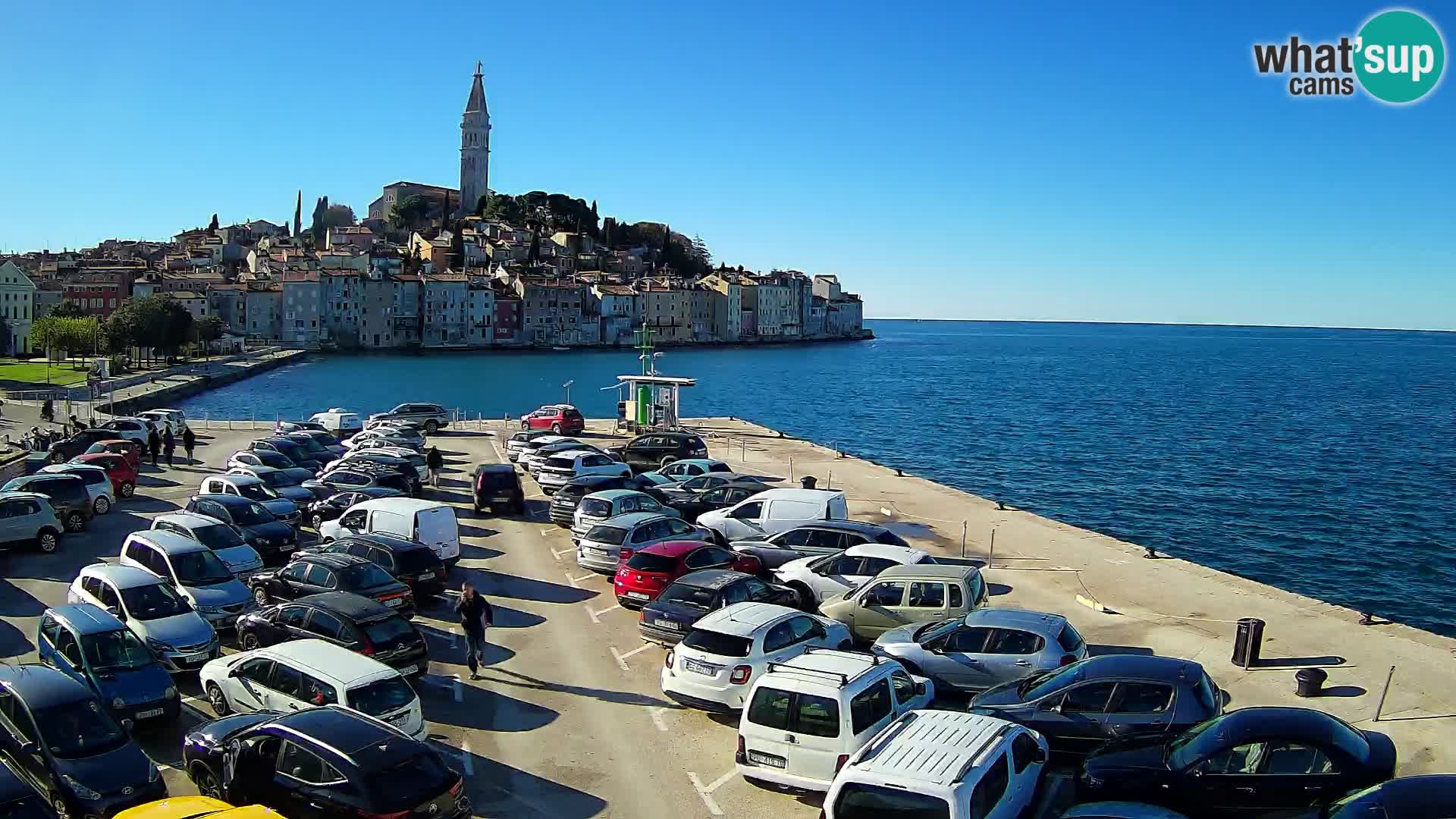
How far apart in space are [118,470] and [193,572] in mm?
12891

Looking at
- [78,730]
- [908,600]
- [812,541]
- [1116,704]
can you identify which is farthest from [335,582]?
[1116,704]

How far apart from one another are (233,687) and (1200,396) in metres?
100

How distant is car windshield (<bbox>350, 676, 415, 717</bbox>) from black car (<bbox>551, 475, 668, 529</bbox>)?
1201 centimetres

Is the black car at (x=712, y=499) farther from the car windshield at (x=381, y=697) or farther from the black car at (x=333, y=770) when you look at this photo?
the black car at (x=333, y=770)

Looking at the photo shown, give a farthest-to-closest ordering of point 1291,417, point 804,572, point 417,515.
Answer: point 1291,417
point 417,515
point 804,572

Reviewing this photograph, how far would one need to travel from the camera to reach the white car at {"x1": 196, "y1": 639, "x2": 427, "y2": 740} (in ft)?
34.1

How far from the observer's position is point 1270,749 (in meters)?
8.80

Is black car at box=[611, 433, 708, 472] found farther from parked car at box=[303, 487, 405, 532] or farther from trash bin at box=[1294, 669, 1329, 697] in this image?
trash bin at box=[1294, 669, 1329, 697]

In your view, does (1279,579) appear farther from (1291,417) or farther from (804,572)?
(1291,417)

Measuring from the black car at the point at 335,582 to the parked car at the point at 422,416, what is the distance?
84.9ft

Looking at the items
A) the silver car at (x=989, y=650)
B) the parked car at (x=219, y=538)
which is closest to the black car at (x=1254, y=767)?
the silver car at (x=989, y=650)

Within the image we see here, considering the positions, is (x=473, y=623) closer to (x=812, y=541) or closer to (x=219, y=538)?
(x=219, y=538)

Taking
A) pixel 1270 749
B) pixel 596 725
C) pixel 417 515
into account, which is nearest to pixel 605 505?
pixel 417 515

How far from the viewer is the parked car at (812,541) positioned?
18.4 m
